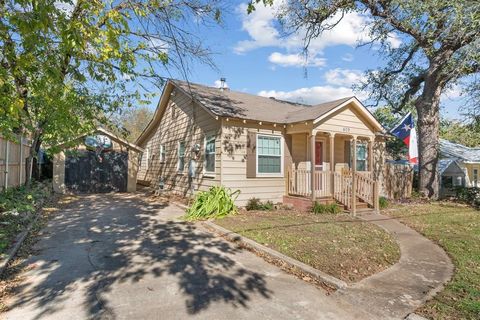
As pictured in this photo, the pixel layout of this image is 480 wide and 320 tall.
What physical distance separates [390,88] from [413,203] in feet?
26.5

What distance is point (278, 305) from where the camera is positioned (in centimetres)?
369

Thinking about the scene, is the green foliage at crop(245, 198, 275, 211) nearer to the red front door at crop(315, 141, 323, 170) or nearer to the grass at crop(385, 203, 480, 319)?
the red front door at crop(315, 141, 323, 170)

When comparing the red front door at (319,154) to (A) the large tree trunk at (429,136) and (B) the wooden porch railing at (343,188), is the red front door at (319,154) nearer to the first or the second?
(B) the wooden porch railing at (343,188)

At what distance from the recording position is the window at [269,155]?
10875 millimetres

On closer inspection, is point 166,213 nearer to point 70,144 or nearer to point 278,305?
point 70,144

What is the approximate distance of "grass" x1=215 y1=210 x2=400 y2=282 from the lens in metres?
5.07

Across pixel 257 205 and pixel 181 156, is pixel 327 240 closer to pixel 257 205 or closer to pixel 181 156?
pixel 257 205

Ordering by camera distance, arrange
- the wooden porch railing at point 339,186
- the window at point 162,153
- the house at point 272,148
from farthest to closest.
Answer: the window at point 162,153 < the wooden porch railing at point 339,186 < the house at point 272,148

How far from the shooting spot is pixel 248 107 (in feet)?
39.2

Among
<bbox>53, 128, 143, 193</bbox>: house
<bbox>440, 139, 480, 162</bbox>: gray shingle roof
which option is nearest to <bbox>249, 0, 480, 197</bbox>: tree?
<bbox>440, 139, 480, 162</bbox>: gray shingle roof

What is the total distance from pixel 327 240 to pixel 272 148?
524 cm

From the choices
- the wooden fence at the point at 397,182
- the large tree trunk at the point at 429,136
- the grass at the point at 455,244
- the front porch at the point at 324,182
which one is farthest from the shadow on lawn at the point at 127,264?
the large tree trunk at the point at 429,136

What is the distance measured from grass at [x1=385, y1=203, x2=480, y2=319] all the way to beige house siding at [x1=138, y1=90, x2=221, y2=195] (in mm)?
6581

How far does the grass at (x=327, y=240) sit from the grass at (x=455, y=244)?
1.03 meters
